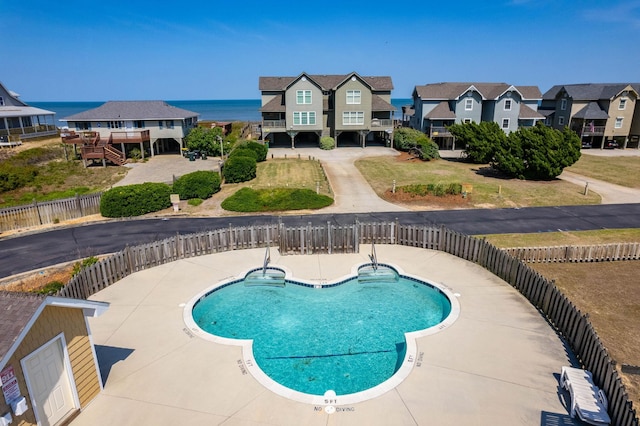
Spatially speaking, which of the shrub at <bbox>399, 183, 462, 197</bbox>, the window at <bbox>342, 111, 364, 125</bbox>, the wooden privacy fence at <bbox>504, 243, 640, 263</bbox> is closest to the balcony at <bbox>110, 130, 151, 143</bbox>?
the window at <bbox>342, 111, 364, 125</bbox>

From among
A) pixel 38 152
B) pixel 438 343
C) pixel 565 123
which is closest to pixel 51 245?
pixel 438 343

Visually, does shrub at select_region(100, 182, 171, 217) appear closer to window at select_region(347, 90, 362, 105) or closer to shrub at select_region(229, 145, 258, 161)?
shrub at select_region(229, 145, 258, 161)

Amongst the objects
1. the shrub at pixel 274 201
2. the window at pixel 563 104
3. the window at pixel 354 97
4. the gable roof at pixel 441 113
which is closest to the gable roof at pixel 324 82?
the window at pixel 354 97

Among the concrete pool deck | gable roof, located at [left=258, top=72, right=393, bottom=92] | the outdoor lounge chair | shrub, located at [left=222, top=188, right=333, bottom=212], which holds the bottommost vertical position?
the concrete pool deck

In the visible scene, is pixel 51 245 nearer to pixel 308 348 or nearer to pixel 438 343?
pixel 308 348

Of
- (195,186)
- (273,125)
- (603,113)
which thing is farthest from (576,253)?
(603,113)

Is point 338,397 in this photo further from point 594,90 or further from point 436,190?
point 594,90
